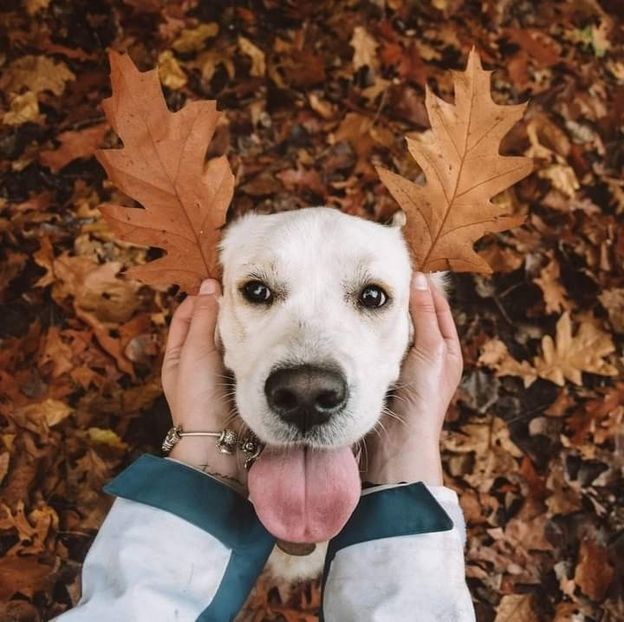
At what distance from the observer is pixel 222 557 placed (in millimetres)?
2227

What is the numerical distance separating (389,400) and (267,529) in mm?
806

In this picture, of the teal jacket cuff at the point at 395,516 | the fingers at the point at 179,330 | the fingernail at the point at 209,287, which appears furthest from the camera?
the fingers at the point at 179,330

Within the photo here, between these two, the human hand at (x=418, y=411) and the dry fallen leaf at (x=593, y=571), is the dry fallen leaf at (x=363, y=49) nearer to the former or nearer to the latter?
the human hand at (x=418, y=411)

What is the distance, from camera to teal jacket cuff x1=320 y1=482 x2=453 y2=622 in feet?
7.11

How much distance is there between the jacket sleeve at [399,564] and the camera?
2.08 m

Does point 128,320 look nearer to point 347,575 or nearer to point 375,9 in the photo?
point 347,575

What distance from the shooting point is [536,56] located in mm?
5160

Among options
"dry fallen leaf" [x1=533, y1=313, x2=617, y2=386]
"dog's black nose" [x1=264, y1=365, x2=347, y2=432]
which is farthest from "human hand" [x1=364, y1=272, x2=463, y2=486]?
"dry fallen leaf" [x1=533, y1=313, x2=617, y2=386]

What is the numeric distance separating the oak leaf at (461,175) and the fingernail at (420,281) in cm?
10

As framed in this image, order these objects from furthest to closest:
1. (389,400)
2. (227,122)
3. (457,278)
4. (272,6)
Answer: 1. (272,6)
2. (227,122)
3. (457,278)
4. (389,400)

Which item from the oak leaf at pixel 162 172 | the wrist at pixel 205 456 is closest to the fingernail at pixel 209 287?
the oak leaf at pixel 162 172

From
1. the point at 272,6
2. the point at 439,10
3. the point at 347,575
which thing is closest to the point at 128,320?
the point at 347,575

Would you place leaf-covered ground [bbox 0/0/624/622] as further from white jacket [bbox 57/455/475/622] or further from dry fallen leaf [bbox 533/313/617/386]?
white jacket [bbox 57/455/475/622]

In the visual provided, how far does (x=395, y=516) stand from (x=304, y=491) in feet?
1.15
